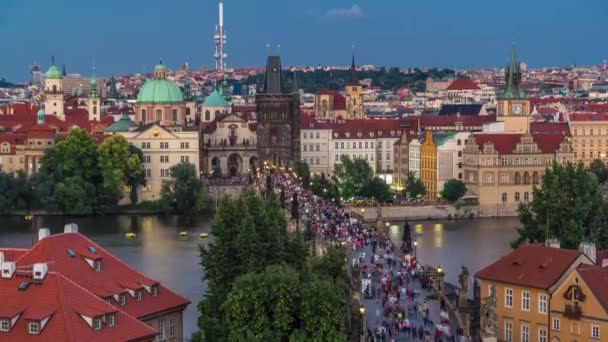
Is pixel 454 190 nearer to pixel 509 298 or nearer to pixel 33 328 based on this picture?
pixel 509 298

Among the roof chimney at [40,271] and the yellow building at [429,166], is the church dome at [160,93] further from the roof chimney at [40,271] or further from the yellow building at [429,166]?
the roof chimney at [40,271]

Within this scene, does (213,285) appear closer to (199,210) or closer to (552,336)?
(552,336)

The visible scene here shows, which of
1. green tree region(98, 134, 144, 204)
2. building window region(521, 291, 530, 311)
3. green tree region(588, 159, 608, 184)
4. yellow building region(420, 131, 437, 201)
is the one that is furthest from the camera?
green tree region(588, 159, 608, 184)

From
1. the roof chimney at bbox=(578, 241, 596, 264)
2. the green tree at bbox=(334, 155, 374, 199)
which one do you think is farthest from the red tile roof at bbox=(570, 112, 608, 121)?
the roof chimney at bbox=(578, 241, 596, 264)

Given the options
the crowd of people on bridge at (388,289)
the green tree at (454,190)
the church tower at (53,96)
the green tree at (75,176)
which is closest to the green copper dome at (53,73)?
the church tower at (53,96)

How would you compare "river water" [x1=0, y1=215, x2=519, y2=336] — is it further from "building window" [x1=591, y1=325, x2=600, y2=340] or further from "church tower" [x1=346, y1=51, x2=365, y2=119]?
"church tower" [x1=346, y1=51, x2=365, y2=119]

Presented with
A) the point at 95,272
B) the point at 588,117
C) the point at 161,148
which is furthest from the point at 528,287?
the point at 588,117

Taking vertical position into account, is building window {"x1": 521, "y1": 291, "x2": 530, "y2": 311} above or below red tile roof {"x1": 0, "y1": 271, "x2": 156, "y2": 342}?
below
